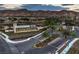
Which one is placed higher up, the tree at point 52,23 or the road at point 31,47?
the tree at point 52,23

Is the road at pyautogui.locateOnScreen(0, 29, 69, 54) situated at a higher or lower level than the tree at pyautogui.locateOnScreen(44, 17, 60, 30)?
lower

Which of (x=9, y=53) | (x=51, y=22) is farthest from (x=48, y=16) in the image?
(x=9, y=53)

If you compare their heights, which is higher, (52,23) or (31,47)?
(52,23)
